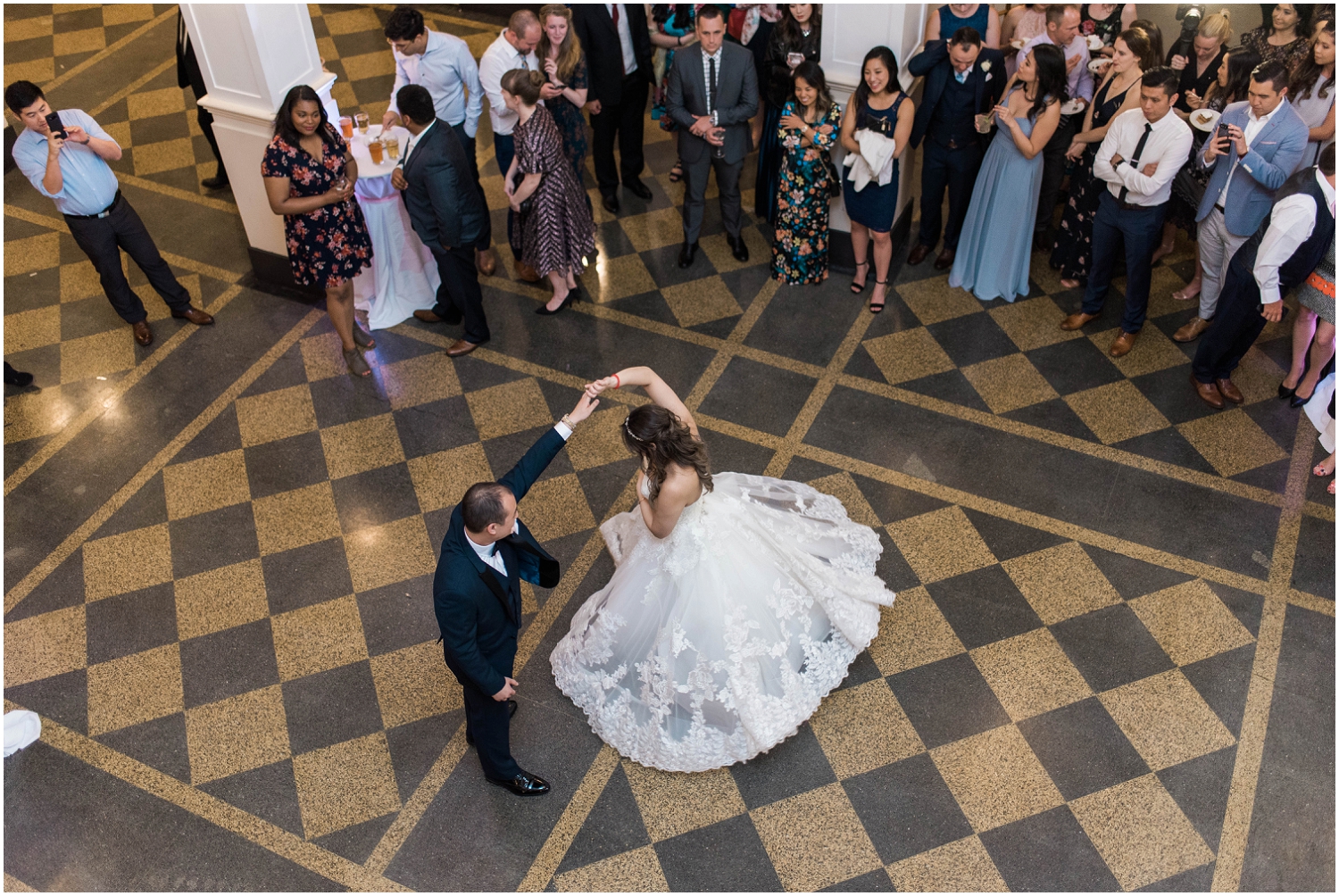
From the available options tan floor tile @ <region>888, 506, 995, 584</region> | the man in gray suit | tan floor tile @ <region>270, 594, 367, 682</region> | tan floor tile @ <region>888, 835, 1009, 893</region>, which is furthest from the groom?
the man in gray suit

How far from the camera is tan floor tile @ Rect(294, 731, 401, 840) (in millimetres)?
4027

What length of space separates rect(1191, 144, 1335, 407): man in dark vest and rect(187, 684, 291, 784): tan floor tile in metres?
4.85

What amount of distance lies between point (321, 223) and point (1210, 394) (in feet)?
15.9

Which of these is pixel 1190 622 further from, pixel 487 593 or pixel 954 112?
pixel 487 593

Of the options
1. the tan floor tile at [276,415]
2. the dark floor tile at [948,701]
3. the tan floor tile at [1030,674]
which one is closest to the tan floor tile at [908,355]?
the tan floor tile at [1030,674]

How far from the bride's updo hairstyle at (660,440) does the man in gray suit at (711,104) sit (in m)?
2.96

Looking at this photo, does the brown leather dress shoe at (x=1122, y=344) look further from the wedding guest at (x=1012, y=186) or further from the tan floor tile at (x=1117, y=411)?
the wedding guest at (x=1012, y=186)

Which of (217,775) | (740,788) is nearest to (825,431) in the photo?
(740,788)

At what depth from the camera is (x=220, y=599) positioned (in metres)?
4.80

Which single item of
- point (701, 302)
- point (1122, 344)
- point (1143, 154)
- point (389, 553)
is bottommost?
point (389, 553)

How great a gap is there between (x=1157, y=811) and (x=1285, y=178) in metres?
3.07

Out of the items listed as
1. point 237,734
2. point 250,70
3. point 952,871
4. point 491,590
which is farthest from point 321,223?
point 952,871

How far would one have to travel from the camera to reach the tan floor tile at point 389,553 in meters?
4.86

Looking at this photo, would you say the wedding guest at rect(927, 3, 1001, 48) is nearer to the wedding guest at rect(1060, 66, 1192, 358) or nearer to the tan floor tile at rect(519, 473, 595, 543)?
the wedding guest at rect(1060, 66, 1192, 358)
